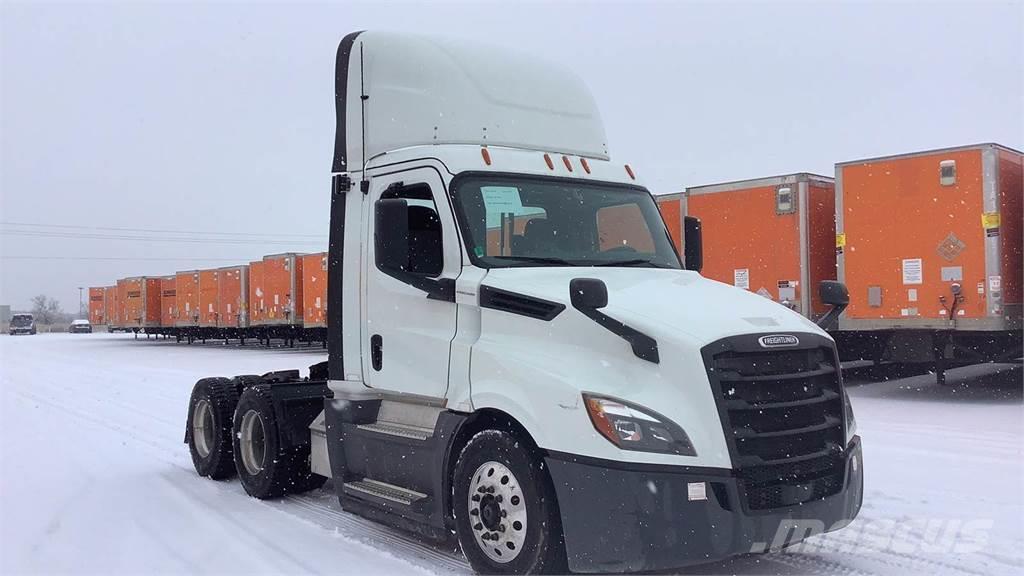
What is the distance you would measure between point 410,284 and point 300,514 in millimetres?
2359

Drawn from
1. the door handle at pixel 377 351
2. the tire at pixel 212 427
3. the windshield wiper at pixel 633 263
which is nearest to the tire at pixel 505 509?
the door handle at pixel 377 351

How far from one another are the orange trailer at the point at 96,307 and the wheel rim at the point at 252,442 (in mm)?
55879

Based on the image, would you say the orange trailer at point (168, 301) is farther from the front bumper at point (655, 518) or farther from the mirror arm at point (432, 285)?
the front bumper at point (655, 518)

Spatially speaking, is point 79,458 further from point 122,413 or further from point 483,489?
point 483,489

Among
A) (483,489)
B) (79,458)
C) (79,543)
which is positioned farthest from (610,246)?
(79,458)

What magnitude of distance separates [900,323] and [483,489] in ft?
35.0

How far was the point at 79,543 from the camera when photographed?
591cm

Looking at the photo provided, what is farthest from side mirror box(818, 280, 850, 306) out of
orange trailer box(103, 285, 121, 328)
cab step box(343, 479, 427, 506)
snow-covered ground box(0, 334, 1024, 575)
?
orange trailer box(103, 285, 121, 328)

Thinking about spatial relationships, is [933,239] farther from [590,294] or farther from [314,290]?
[314,290]

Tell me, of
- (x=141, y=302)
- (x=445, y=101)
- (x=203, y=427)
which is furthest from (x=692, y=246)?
(x=141, y=302)

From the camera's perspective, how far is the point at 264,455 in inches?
290

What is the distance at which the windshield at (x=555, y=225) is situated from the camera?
211 inches

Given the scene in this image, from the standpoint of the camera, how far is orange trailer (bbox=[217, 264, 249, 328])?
36469 mm

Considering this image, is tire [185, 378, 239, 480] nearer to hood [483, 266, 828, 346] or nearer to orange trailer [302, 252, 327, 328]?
hood [483, 266, 828, 346]
